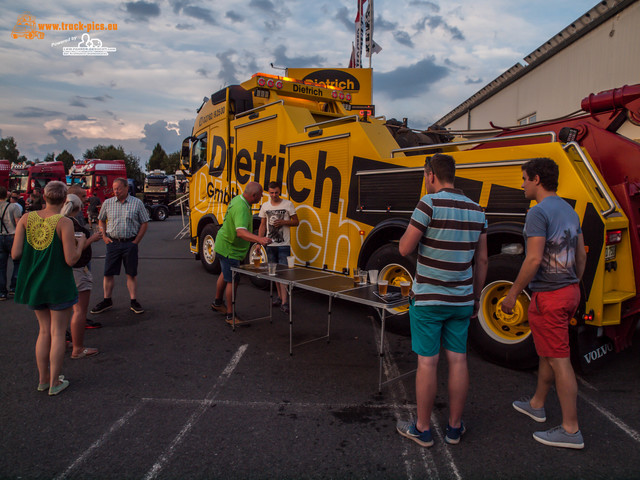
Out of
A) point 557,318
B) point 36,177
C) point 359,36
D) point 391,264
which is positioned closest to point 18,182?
point 36,177

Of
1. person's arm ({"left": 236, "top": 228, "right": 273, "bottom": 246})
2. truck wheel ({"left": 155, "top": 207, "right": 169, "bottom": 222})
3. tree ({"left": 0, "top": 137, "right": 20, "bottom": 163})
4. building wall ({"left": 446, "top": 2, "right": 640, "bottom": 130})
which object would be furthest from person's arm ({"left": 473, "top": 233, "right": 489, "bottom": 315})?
tree ({"left": 0, "top": 137, "right": 20, "bottom": 163})

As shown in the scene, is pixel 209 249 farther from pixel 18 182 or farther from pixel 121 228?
pixel 18 182

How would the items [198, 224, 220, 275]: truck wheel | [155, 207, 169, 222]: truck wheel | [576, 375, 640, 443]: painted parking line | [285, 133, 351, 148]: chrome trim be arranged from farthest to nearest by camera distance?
[155, 207, 169, 222]: truck wheel < [198, 224, 220, 275]: truck wheel < [285, 133, 351, 148]: chrome trim < [576, 375, 640, 443]: painted parking line

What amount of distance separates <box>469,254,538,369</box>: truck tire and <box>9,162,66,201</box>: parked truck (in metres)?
24.4

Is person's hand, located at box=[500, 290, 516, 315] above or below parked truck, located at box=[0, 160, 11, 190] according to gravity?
below

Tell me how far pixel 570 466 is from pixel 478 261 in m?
1.38

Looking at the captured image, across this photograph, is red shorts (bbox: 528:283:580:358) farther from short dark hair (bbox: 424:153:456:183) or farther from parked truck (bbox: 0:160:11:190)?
parked truck (bbox: 0:160:11:190)

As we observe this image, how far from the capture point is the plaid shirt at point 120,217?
5866 mm

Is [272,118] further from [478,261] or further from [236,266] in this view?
[478,261]

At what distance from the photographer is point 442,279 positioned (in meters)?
2.69

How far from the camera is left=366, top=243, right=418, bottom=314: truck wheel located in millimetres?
5031

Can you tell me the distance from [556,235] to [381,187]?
8.66ft

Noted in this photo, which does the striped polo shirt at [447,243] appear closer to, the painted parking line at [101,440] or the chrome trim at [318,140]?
the painted parking line at [101,440]

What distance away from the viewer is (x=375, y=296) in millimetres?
3820
